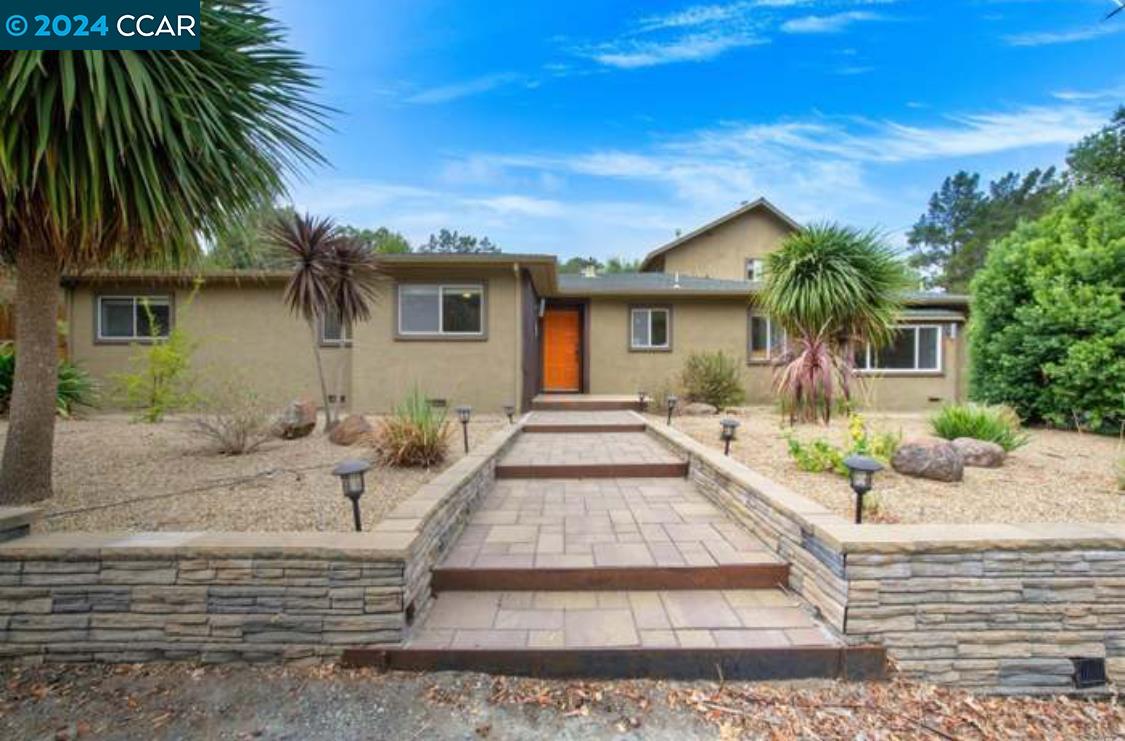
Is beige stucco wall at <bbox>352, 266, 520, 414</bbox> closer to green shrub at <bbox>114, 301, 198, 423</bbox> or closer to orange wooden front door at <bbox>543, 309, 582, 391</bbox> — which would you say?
green shrub at <bbox>114, 301, 198, 423</bbox>

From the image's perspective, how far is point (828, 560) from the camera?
2461mm

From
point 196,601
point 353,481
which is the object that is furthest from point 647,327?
point 196,601

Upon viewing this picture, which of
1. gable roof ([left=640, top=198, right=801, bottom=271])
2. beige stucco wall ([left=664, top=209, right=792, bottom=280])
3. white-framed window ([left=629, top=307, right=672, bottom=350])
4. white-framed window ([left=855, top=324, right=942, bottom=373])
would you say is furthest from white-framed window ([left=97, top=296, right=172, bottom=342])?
white-framed window ([left=855, top=324, right=942, bottom=373])

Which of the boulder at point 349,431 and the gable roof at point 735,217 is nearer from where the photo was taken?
the boulder at point 349,431

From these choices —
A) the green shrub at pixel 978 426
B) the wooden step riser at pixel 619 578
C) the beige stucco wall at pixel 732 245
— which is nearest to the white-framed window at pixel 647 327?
the beige stucco wall at pixel 732 245

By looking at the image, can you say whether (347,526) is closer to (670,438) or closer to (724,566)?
(724,566)

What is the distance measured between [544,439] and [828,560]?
4.69m

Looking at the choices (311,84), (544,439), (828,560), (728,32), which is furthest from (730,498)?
(728,32)

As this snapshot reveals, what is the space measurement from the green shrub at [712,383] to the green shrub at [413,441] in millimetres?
6236

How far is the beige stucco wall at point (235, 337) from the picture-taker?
9.85m

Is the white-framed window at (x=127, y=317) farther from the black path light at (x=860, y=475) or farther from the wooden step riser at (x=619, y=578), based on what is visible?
the black path light at (x=860, y=475)

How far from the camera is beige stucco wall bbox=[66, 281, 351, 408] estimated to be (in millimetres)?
9852

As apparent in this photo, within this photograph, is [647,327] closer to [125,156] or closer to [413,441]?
[413,441]

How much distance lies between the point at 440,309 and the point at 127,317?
22.8ft
